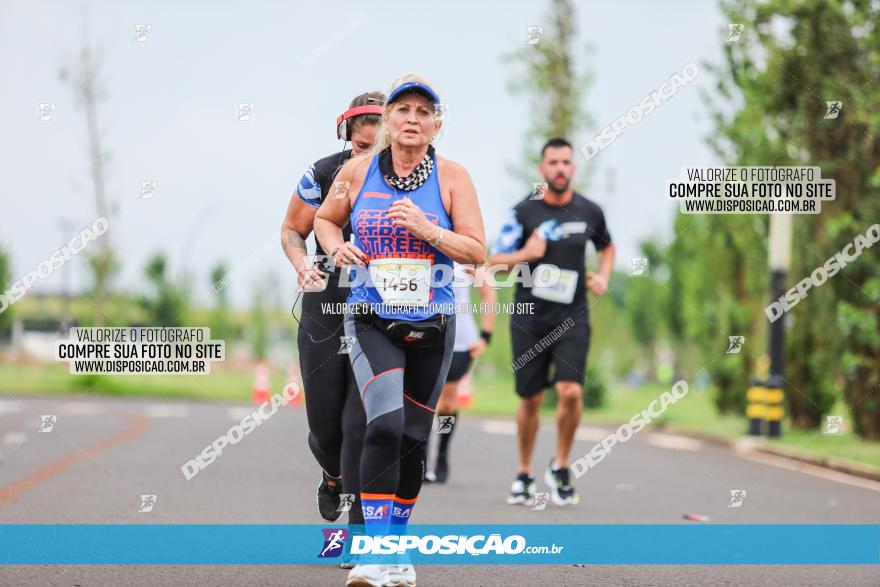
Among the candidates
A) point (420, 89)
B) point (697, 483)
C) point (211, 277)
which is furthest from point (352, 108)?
point (211, 277)

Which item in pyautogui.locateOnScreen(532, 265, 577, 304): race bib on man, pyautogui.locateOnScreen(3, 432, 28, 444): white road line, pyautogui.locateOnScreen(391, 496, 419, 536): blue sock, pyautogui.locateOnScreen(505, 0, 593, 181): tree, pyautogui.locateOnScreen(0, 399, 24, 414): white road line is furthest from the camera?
pyautogui.locateOnScreen(505, 0, 593, 181): tree

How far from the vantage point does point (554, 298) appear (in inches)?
345

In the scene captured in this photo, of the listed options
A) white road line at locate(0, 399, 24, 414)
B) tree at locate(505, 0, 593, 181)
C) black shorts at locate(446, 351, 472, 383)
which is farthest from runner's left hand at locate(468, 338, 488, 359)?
tree at locate(505, 0, 593, 181)

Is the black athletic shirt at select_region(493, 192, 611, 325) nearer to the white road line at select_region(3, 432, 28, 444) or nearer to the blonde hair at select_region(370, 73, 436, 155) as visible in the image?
the blonde hair at select_region(370, 73, 436, 155)

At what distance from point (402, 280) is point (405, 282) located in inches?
0.6

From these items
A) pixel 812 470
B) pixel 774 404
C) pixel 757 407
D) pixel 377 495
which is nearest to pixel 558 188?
pixel 377 495

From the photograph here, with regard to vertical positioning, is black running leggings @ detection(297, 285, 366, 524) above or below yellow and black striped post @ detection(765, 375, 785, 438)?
above

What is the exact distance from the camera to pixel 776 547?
6.70m

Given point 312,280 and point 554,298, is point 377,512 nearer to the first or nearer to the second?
point 312,280

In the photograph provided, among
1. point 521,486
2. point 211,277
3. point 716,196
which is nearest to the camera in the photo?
point 521,486

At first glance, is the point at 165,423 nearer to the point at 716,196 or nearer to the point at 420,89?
the point at 716,196

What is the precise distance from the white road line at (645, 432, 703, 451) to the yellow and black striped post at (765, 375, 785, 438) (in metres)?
1.00

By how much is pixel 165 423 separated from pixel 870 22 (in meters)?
11.3

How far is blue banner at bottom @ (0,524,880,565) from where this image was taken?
5.85m
